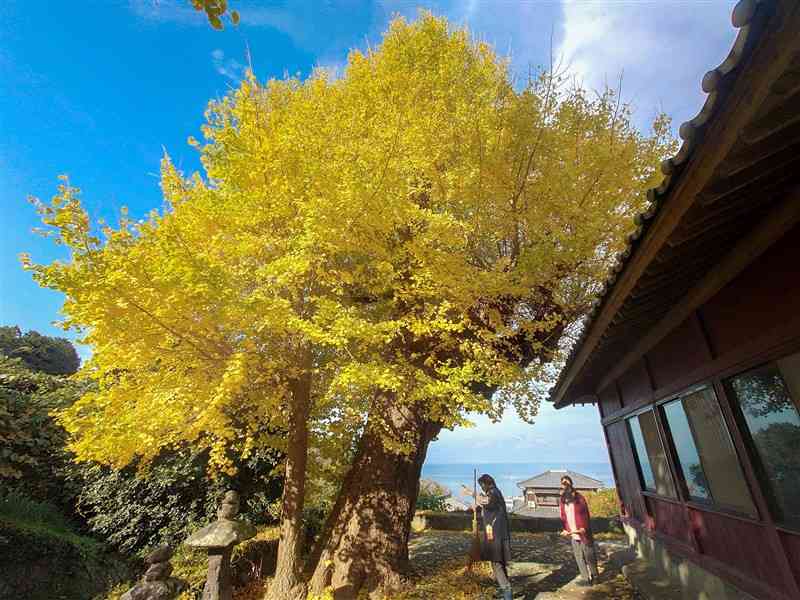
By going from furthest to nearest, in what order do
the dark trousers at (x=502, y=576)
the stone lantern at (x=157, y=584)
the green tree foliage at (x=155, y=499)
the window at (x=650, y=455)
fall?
1. the green tree foliage at (x=155, y=499)
2. the window at (x=650, y=455)
3. the dark trousers at (x=502, y=576)
4. the stone lantern at (x=157, y=584)

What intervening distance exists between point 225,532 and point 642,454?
7143mm

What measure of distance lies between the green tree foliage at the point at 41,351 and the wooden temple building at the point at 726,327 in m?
18.5

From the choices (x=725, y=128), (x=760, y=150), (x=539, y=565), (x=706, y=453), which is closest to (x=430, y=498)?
(x=539, y=565)

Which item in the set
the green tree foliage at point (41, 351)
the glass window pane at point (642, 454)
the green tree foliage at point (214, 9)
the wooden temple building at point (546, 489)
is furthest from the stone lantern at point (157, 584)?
the wooden temple building at point (546, 489)

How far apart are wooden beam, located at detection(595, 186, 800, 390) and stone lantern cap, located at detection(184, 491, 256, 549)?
6410 mm

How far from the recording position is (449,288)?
5781 millimetres

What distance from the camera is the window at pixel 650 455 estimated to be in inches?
237

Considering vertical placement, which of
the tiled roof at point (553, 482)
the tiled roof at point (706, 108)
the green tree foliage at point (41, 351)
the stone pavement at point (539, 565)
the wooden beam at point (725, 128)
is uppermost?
the green tree foliage at point (41, 351)

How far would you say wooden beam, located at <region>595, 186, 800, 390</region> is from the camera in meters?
2.65

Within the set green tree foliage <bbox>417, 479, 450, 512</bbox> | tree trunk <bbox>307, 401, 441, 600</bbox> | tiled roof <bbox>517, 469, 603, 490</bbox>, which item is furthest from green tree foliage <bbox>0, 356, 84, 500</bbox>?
tiled roof <bbox>517, 469, 603, 490</bbox>

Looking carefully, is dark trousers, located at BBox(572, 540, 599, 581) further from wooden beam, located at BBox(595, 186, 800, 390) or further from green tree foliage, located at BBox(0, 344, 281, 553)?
green tree foliage, located at BBox(0, 344, 281, 553)

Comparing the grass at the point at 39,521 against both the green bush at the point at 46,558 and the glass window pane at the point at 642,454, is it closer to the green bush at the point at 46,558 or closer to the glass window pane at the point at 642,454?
the green bush at the point at 46,558

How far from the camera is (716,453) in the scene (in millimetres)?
4391

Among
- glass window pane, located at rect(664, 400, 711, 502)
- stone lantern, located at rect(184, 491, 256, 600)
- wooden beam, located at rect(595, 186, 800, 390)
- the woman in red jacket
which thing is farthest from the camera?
the woman in red jacket
